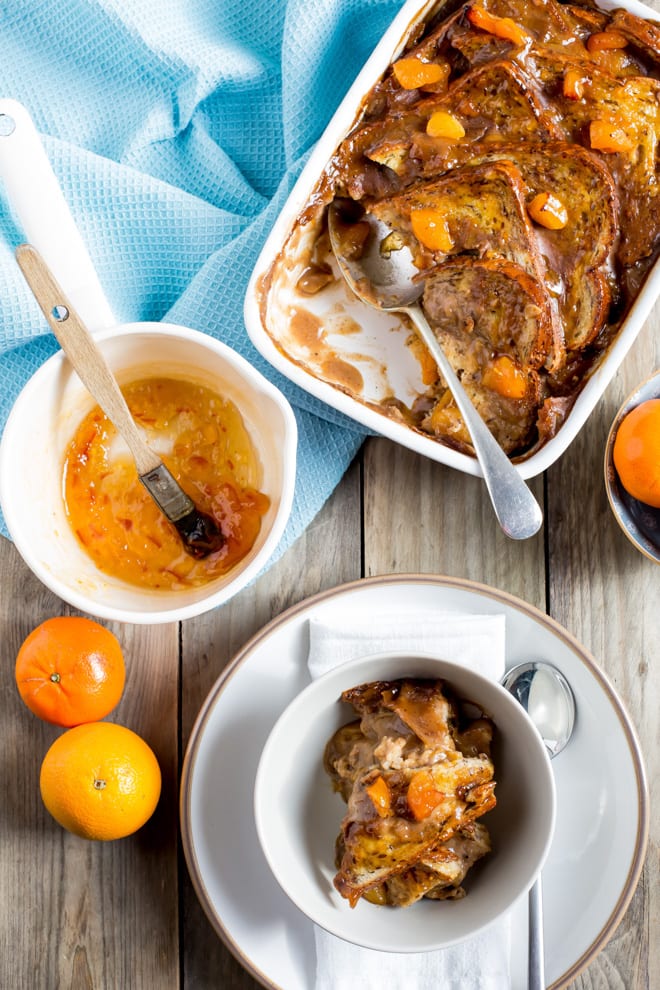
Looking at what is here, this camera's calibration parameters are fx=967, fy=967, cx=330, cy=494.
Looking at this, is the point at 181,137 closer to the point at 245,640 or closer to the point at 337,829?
the point at 245,640

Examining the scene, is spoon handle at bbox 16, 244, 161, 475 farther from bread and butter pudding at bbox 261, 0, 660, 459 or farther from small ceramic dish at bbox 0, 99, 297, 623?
bread and butter pudding at bbox 261, 0, 660, 459

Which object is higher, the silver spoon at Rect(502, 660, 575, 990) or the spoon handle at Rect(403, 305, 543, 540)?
the spoon handle at Rect(403, 305, 543, 540)

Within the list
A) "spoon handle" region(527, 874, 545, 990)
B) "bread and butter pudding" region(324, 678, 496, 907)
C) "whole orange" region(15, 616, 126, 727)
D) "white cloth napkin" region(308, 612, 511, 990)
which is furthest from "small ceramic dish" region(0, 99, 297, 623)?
"spoon handle" region(527, 874, 545, 990)

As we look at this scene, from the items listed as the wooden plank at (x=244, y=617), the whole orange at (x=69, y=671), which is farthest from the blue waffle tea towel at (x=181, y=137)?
the whole orange at (x=69, y=671)

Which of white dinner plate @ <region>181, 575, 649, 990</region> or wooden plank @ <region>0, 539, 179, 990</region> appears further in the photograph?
wooden plank @ <region>0, 539, 179, 990</region>

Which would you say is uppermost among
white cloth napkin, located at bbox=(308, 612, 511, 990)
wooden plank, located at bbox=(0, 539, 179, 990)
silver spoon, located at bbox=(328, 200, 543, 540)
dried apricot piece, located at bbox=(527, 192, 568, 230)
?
dried apricot piece, located at bbox=(527, 192, 568, 230)

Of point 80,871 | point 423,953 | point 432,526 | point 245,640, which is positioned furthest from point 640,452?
point 80,871
